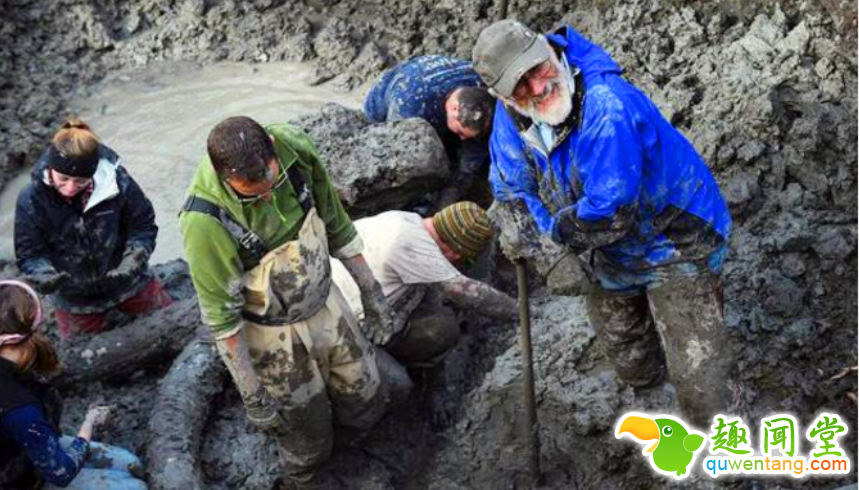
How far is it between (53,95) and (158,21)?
1.01 m

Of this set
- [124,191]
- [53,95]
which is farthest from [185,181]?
[124,191]

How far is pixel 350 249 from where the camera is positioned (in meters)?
4.18

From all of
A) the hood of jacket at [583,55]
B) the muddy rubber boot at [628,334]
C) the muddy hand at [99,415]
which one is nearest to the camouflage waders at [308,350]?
the muddy hand at [99,415]

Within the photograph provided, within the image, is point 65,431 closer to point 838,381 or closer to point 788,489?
point 788,489

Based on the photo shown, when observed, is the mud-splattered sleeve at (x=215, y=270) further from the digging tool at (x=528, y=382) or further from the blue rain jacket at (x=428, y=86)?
the blue rain jacket at (x=428, y=86)

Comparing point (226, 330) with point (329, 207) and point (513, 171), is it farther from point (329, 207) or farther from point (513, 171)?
point (513, 171)

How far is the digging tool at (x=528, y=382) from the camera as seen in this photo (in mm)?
4250

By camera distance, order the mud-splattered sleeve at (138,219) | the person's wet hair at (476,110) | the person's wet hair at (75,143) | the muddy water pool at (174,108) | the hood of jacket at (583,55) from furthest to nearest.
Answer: the muddy water pool at (174,108)
the person's wet hair at (476,110)
the mud-splattered sleeve at (138,219)
the person's wet hair at (75,143)
the hood of jacket at (583,55)

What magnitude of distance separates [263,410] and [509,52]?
5.49 ft

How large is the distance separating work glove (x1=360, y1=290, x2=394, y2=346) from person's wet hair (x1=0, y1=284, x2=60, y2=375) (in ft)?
4.15

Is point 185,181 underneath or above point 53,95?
underneath

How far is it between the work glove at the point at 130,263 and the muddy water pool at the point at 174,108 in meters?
1.58

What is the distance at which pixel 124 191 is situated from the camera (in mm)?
4789

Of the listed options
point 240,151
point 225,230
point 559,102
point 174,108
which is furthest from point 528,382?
point 174,108
